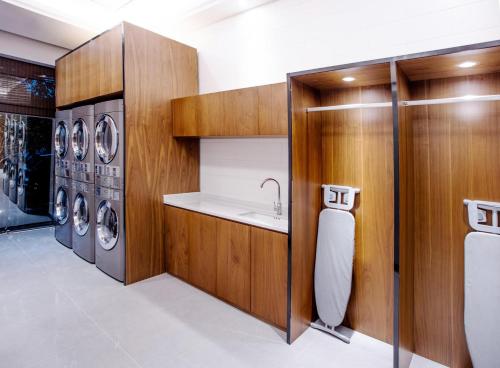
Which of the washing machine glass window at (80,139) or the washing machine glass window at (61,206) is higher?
the washing machine glass window at (80,139)

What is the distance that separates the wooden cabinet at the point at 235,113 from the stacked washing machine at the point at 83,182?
3.83ft

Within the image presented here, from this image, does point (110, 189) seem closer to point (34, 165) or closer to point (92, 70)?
point (92, 70)

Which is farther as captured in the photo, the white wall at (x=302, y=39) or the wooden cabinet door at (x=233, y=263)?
the wooden cabinet door at (x=233, y=263)

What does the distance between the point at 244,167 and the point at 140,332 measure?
185cm

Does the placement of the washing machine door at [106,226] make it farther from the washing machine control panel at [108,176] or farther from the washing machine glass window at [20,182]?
the washing machine glass window at [20,182]

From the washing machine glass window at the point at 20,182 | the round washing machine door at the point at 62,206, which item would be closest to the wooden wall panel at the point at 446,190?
the round washing machine door at the point at 62,206

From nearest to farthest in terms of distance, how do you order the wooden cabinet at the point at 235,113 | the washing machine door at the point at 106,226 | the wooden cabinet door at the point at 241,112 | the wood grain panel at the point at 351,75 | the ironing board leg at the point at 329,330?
the wood grain panel at the point at 351,75
the ironing board leg at the point at 329,330
the wooden cabinet at the point at 235,113
the wooden cabinet door at the point at 241,112
the washing machine door at the point at 106,226

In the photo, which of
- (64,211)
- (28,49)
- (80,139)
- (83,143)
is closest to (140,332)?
(83,143)

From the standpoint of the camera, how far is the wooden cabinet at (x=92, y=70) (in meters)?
3.27

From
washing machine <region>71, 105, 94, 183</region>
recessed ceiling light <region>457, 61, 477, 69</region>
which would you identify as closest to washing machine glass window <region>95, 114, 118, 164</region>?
washing machine <region>71, 105, 94, 183</region>

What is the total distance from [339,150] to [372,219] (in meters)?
0.61

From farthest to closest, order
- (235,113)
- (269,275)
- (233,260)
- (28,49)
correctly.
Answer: (28,49) → (235,113) → (233,260) → (269,275)

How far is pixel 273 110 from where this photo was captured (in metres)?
2.56

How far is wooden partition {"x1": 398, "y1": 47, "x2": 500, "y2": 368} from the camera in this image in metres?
1.84
